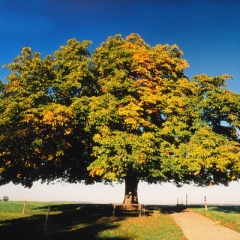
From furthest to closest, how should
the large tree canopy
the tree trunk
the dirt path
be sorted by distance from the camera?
the tree trunk < the large tree canopy < the dirt path

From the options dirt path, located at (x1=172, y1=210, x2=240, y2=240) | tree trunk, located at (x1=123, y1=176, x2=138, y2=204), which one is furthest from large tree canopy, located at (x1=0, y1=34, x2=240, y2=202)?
dirt path, located at (x1=172, y1=210, x2=240, y2=240)

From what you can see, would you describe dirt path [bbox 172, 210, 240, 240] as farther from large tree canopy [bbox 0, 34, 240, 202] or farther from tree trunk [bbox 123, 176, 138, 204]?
tree trunk [bbox 123, 176, 138, 204]

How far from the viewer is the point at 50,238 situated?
14031mm

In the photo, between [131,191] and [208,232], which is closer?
[208,232]

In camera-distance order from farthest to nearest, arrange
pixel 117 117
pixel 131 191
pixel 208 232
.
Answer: pixel 131 191
pixel 117 117
pixel 208 232

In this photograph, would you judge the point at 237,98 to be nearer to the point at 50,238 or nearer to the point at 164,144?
the point at 164,144

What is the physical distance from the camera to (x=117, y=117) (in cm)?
2323

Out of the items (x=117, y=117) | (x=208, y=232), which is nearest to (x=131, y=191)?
(x=117, y=117)

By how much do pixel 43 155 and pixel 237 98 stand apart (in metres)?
17.9

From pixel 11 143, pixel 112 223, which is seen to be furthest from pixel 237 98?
pixel 11 143

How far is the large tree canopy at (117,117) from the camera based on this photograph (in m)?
22.0

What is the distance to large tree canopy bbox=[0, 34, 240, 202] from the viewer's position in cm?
2202

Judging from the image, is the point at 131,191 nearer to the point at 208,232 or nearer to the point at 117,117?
the point at 117,117

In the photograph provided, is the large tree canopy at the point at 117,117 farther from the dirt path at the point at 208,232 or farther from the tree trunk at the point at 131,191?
the dirt path at the point at 208,232
